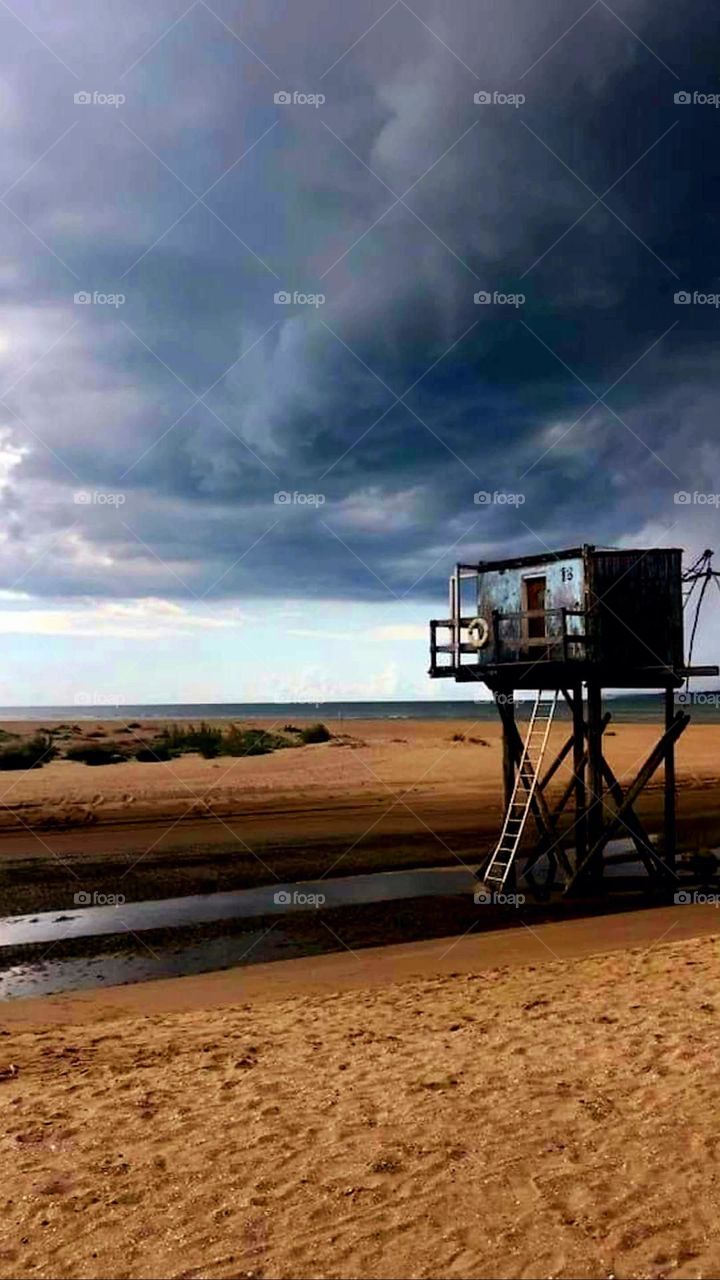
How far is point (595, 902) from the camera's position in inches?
714

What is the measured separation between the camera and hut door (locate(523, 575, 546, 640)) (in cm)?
1930

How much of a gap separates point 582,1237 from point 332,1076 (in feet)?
9.96

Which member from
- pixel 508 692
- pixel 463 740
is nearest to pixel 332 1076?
pixel 508 692

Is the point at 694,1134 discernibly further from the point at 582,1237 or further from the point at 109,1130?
the point at 109,1130

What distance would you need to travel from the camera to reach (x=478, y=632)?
19.8m

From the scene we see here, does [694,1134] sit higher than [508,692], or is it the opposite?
[508,692]

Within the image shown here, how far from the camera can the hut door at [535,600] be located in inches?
760

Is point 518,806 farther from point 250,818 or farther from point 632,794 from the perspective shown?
point 250,818

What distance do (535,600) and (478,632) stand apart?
1.37 metres

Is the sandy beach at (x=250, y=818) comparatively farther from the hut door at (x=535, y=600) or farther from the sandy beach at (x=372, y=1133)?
the sandy beach at (x=372, y=1133)

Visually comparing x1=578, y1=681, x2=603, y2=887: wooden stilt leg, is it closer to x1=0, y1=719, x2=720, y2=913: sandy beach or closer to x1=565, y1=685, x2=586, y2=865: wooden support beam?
x1=565, y1=685, x2=586, y2=865: wooden support beam

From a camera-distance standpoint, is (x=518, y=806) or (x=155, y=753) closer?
(x=518, y=806)

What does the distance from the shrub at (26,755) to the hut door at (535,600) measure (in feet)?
72.6

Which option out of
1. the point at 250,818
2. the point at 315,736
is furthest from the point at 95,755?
the point at 315,736
